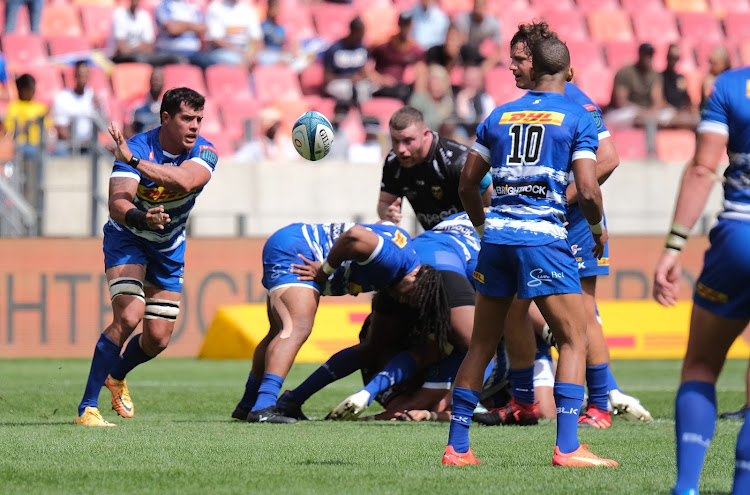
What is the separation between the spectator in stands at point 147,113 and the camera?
15.1 metres

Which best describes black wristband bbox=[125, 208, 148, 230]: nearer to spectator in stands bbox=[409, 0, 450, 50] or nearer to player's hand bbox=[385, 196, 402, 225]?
player's hand bbox=[385, 196, 402, 225]

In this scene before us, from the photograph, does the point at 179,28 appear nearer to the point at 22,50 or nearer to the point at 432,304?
the point at 22,50

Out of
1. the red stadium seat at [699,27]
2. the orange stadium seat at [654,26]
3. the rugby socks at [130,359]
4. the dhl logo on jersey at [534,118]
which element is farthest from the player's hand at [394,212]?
the red stadium seat at [699,27]

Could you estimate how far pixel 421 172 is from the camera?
30.2ft

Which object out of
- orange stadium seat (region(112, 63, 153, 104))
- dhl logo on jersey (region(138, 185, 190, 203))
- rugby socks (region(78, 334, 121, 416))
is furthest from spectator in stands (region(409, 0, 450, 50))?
rugby socks (region(78, 334, 121, 416))

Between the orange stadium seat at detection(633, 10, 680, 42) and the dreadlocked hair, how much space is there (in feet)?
50.0

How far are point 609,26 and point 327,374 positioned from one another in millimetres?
15287

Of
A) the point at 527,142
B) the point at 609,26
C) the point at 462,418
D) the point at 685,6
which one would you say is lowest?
the point at 462,418

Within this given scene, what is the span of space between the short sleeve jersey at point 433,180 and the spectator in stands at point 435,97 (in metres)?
7.23

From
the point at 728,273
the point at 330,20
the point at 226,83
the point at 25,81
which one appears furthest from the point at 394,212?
the point at 330,20

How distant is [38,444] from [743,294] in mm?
3894

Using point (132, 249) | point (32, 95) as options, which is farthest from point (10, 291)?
point (132, 249)

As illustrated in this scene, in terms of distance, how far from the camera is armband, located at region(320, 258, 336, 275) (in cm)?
815

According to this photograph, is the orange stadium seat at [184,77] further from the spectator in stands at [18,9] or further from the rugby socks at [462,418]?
the rugby socks at [462,418]
